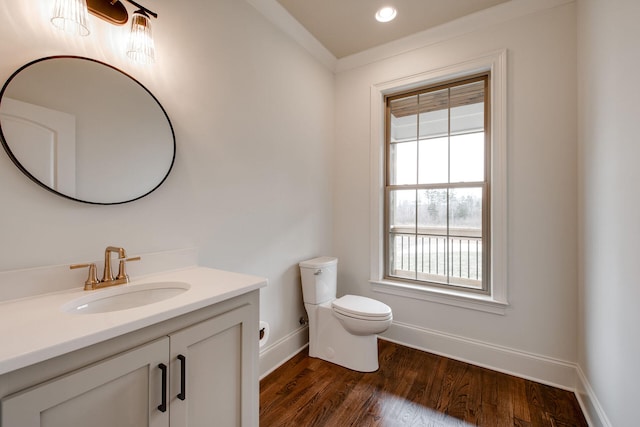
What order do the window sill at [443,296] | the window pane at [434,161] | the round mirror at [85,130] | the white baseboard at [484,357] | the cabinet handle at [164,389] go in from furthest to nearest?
the window pane at [434,161] → the window sill at [443,296] → the white baseboard at [484,357] → the round mirror at [85,130] → the cabinet handle at [164,389]

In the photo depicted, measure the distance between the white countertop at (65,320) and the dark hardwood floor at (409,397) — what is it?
3.22ft

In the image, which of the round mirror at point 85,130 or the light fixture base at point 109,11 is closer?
the round mirror at point 85,130

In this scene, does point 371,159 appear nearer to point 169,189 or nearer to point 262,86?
point 262,86

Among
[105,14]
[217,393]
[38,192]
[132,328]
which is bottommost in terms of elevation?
[217,393]

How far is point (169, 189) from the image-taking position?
4.79ft

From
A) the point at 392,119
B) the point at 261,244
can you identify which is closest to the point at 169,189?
the point at 261,244

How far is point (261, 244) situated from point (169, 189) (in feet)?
2.39

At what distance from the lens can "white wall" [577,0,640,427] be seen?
1155mm

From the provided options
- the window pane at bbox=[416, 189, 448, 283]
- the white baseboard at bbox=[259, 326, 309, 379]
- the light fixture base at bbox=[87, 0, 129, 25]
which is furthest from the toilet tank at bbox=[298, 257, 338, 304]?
the light fixture base at bbox=[87, 0, 129, 25]

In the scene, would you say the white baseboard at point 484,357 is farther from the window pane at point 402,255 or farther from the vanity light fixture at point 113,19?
the vanity light fixture at point 113,19

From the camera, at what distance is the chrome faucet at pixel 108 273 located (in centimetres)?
112

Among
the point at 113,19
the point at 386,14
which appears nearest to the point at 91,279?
the point at 113,19

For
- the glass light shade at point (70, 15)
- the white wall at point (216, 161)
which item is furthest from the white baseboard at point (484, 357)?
the glass light shade at point (70, 15)

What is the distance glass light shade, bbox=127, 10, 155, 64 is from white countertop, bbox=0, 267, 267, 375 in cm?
103
